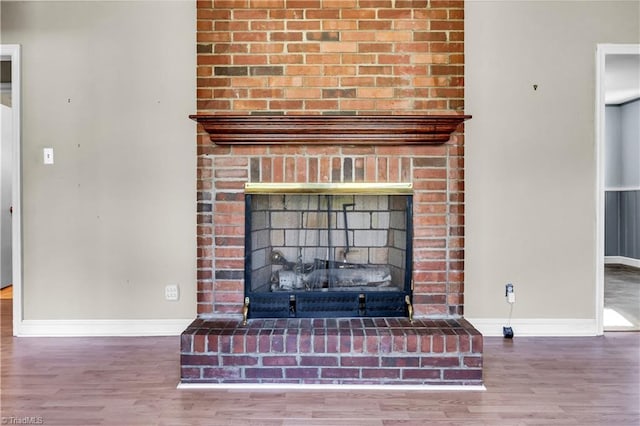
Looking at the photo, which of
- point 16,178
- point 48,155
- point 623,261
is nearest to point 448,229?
point 48,155

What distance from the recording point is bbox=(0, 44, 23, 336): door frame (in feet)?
8.64

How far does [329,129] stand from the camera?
6.95 ft

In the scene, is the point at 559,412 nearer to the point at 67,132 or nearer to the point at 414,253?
the point at 414,253

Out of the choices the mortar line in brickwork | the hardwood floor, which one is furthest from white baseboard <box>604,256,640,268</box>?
the mortar line in brickwork

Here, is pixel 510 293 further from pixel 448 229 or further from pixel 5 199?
pixel 5 199

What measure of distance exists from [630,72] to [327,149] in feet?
12.5

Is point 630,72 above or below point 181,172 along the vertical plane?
above

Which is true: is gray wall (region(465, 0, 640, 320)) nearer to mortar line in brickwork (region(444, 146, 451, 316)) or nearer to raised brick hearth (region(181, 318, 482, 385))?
mortar line in brickwork (region(444, 146, 451, 316))

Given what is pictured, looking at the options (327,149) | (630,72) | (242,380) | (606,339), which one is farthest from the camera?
(630,72)

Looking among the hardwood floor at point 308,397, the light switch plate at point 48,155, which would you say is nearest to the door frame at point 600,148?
the hardwood floor at point 308,397

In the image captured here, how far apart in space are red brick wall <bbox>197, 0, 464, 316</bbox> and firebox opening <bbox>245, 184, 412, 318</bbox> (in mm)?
Answer: 81

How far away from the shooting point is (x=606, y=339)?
258 cm

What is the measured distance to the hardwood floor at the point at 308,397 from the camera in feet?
5.47

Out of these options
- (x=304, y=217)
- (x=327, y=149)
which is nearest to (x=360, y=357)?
(x=304, y=217)
